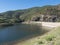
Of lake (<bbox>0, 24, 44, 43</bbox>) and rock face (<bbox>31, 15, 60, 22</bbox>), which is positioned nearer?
lake (<bbox>0, 24, 44, 43</bbox>)

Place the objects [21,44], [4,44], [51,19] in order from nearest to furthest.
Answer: [21,44], [4,44], [51,19]

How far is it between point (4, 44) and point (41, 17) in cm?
14314

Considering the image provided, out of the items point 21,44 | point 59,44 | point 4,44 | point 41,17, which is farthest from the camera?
point 41,17

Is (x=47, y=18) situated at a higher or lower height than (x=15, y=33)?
lower

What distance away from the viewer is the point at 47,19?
169125 millimetres

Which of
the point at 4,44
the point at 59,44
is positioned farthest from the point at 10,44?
the point at 59,44

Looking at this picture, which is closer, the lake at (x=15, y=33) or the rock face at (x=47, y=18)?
the lake at (x=15, y=33)

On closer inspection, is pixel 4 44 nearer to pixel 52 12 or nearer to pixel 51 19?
pixel 51 19

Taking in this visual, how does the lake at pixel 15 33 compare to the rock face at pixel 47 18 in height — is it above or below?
above

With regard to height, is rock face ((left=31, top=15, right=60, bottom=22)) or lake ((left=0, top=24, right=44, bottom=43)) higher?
lake ((left=0, top=24, right=44, bottom=43))

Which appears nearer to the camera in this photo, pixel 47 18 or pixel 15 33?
pixel 15 33

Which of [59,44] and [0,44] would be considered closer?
A: [59,44]

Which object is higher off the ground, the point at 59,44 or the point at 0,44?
the point at 59,44

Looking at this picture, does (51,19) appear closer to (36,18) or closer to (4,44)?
(36,18)
